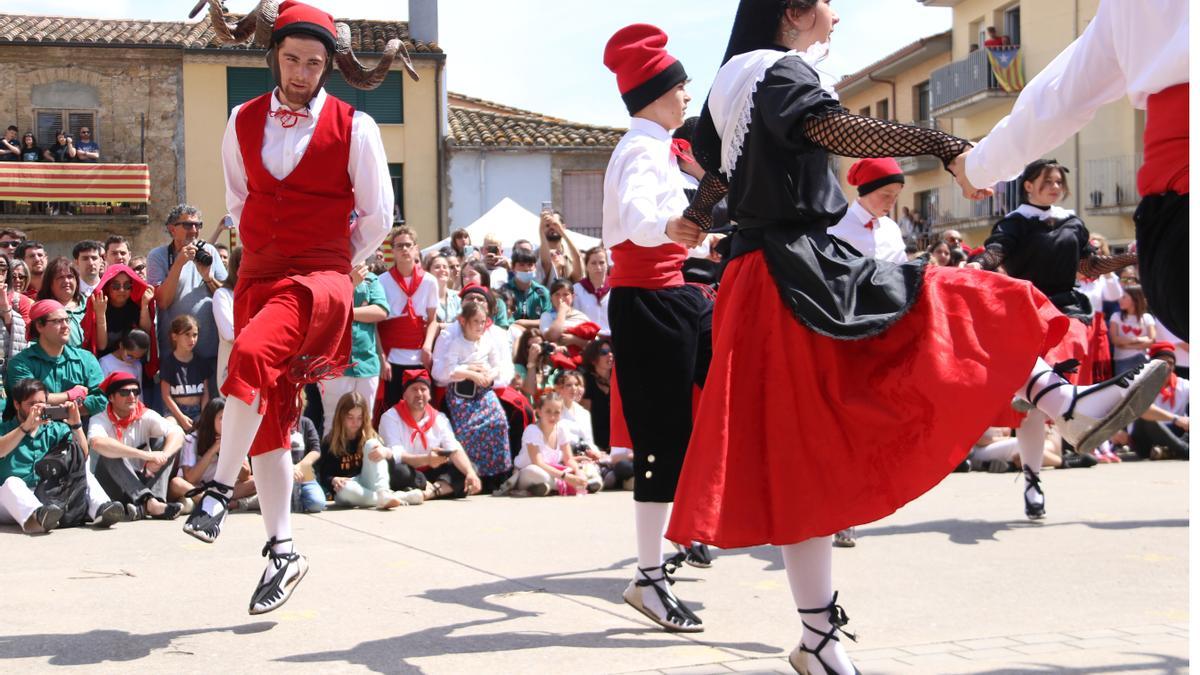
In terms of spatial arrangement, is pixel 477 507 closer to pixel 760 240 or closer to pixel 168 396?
pixel 168 396

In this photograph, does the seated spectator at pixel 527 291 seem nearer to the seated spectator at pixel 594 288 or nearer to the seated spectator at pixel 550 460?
the seated spectator at pixel 594 288

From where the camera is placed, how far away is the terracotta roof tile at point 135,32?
32.7m

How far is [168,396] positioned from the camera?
341 inches

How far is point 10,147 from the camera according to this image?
102 feet

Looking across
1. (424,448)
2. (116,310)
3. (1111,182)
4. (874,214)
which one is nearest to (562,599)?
(874,214)

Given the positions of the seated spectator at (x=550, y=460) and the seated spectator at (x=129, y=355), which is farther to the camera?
the seated spectator at (x=550, y=460)

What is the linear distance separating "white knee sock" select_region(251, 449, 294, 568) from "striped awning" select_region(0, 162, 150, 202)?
→ 28.8m

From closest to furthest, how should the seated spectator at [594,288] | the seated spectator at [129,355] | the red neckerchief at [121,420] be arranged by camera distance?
the red neckerchief at [121,420], the seated spectator at [129,355], the seated spectator at [594,288]

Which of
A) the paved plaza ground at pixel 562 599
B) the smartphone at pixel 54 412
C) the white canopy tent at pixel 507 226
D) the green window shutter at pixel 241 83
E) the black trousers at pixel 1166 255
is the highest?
the green window shutter at pixel 241 83

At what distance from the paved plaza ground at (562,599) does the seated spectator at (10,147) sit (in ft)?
86.8

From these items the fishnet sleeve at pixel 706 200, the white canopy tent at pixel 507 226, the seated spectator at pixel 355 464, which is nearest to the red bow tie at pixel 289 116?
the fishnet sleeve at pixel 706 200

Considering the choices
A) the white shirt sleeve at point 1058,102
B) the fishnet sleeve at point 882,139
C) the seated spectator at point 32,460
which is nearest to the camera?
the white shirt sleeve at point 1058,102

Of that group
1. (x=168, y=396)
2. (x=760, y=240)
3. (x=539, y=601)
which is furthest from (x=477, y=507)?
(x=760, y=240)

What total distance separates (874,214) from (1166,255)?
10.4 feet
